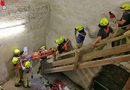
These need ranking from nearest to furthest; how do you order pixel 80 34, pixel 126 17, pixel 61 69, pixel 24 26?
pixel 126 17
pixel 80 34
pixel 61 69
pixel 24 26

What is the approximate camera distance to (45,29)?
954cm

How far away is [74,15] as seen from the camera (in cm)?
805

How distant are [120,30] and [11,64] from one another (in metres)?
4.88

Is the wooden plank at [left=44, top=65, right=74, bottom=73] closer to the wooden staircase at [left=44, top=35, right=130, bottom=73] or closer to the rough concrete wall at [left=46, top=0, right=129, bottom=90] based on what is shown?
the wooden staircase at [left=44, top=35, right=130, bottom=73]

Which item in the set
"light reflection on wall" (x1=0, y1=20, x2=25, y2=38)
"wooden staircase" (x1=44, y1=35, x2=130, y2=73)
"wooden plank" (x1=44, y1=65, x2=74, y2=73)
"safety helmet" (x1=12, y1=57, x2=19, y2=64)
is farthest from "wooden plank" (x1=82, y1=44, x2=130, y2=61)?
"light reflection on wall" (x1=0, y1=20, x2=25, y2=38)

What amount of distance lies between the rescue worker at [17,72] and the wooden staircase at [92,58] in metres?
1.08

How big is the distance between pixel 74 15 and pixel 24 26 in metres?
2.15

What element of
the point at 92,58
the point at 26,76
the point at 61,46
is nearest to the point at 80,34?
the point at 92,58

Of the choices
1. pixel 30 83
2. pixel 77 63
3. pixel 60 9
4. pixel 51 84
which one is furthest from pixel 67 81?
pixel 60 9

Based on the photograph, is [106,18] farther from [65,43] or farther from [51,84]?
[51,84]

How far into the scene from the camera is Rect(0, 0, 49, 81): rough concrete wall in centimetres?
778

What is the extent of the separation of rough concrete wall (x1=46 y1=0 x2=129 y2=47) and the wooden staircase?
3.58 ft

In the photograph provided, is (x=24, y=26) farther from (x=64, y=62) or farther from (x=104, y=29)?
(x=104, y=29)

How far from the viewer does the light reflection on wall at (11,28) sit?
25.0 ft
